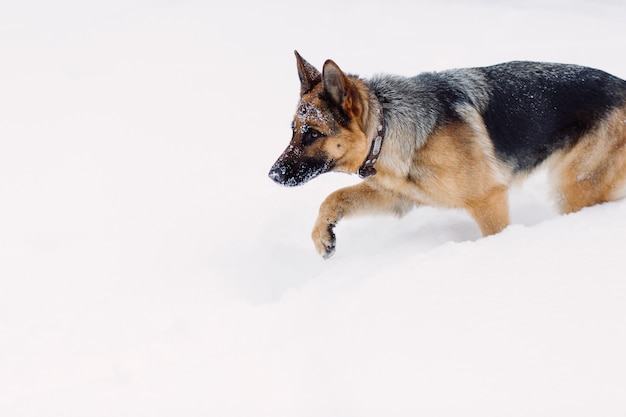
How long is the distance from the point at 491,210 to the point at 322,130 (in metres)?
1.21

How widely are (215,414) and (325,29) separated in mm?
5764

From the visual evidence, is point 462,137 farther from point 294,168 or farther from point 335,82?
point 294,168

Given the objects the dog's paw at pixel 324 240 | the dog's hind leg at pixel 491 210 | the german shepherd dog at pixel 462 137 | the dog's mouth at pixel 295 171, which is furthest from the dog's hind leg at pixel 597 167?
the dog's mouth at pixel 295 171

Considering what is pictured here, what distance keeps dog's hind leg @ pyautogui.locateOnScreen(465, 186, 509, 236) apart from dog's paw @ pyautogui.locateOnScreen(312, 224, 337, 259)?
2.98 ft

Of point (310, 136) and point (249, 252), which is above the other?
point (310, 136)

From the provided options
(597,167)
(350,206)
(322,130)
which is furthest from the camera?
(350,206)

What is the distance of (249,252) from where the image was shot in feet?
13.7

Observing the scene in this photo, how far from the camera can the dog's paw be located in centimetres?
400

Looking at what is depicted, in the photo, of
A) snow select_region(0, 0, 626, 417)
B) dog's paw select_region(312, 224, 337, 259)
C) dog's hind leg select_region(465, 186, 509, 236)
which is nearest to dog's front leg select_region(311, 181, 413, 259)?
dog's paw select_region(312, 224, 337, 259)

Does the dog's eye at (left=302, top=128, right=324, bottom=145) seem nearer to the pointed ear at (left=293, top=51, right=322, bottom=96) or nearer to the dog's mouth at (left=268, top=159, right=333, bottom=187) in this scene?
the dog's mouth at (left=268, top=159, right=333, bottom=187)

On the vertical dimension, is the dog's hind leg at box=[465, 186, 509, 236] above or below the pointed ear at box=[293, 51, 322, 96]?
below

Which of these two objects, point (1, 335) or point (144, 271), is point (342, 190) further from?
point (1, 335)

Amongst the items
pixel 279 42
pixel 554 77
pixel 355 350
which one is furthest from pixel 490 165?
pixel 279 42

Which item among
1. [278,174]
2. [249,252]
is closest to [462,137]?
[278,174]
